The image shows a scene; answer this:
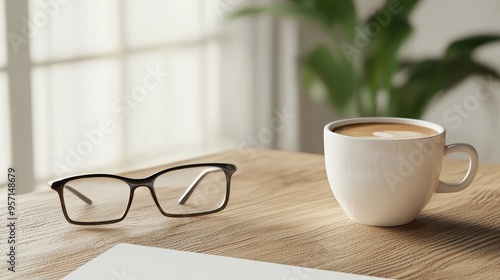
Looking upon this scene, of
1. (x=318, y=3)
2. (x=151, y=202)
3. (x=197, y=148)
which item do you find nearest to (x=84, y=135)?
(x=197, y=148)

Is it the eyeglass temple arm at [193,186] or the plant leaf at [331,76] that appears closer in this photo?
the eyeglass temple arm at [193,186]

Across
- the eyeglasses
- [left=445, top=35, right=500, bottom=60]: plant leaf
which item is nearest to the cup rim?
the eyeglasses

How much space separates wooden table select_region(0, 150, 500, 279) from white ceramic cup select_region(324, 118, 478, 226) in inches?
0.9

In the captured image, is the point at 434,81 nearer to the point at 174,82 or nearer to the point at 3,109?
the point at 174,82

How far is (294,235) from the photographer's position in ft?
2.38

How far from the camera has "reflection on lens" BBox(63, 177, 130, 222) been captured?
0.78 m

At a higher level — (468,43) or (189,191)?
(468,43)

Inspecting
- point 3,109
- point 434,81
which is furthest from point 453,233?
point 434,81

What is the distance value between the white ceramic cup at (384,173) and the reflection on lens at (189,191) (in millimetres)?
151

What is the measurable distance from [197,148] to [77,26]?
0.65m

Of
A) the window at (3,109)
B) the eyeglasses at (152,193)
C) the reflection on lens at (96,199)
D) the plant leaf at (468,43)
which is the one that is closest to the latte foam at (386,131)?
the eyeglasses at (152,193)

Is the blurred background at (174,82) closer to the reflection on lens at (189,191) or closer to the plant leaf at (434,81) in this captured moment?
the plant leaf at (434,81)

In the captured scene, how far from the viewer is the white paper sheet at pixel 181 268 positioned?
615mm

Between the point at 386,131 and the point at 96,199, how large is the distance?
0.33 m
